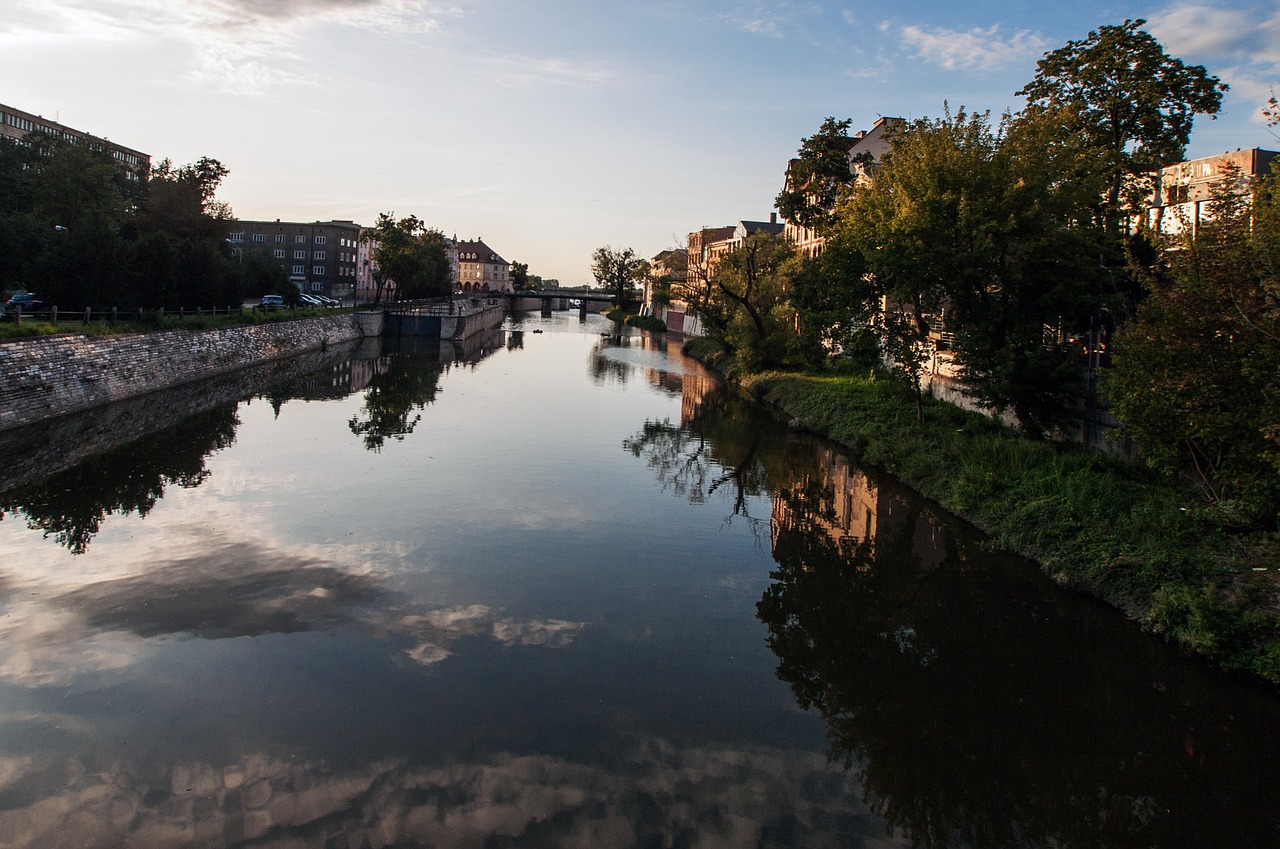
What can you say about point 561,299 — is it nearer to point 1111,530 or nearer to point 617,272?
point 617,272

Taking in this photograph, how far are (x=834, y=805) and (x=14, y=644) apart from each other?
393 inches

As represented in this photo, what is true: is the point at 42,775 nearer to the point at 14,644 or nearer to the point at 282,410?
the point at 14,644

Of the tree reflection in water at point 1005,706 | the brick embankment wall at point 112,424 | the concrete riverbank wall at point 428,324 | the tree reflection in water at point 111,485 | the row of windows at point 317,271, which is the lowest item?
the tree reflection in water at point 1005,706

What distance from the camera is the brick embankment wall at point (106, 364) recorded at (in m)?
24.5

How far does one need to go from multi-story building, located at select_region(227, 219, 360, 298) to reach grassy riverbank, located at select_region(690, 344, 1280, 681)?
357ft

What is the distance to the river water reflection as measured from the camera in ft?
27.3

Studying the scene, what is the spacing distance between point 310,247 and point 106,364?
9956 centimetres

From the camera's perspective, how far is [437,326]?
76312 mm

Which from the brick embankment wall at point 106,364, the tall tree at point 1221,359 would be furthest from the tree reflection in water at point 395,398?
the tall tree at point 1221,359

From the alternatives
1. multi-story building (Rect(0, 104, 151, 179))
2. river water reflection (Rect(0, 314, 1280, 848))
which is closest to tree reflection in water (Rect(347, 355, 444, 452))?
river water reflection (Rect(0, 314, 1280, 848))

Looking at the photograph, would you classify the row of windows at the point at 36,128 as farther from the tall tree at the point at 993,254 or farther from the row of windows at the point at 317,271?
the tall tree at the point at 993,254

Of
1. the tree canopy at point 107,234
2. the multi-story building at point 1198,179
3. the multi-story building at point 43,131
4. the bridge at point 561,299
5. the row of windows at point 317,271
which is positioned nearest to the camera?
the multi-story building at point 1198,179

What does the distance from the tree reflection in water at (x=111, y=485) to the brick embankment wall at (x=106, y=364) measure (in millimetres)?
3577

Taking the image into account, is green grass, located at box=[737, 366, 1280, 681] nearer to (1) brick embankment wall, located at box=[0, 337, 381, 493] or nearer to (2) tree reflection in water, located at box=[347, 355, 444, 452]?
(2) tree reflection in water, located at box=[347, 355, 444, 452]
